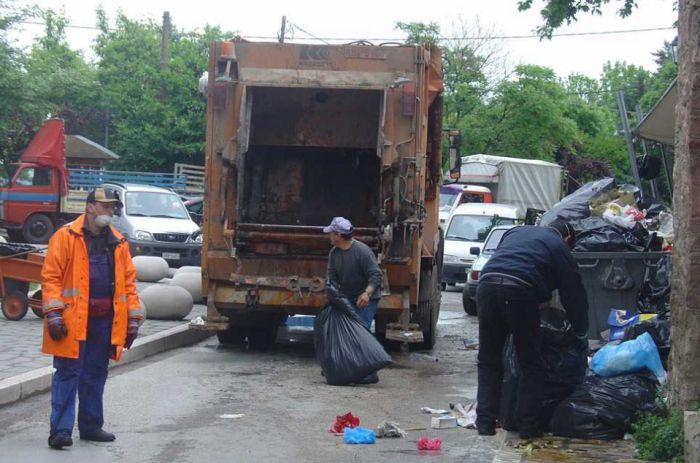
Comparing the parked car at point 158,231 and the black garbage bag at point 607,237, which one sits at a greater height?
the black garbage bag at point 607,237

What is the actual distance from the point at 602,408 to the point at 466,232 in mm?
16382

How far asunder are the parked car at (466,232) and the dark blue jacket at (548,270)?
14.7 metres

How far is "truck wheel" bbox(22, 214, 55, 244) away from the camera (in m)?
28.5

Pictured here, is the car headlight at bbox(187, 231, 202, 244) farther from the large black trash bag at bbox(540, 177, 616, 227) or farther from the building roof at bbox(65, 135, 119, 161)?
the building roof at bbox(65, 135, 119, 161)

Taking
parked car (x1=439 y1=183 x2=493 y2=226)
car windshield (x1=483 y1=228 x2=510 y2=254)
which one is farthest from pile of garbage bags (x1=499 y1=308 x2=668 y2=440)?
parked car (x1=439 y1=183 x2=493 y2=226)

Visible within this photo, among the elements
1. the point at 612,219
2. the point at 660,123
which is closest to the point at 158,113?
the point at 660,123

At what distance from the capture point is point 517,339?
23.2ft

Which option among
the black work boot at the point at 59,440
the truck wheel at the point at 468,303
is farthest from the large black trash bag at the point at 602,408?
the truck wheel at the point at 468,303

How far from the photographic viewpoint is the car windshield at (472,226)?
23.2m

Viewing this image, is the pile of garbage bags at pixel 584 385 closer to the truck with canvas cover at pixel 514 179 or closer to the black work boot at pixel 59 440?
the black work boot at pixel 59 440

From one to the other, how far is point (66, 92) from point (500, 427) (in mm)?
27951

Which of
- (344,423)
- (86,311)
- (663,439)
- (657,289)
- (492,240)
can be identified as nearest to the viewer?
(663,439)

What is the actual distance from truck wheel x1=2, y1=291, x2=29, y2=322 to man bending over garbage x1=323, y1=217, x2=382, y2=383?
4340 mm

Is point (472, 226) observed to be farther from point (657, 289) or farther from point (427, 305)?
point (657, 289)
